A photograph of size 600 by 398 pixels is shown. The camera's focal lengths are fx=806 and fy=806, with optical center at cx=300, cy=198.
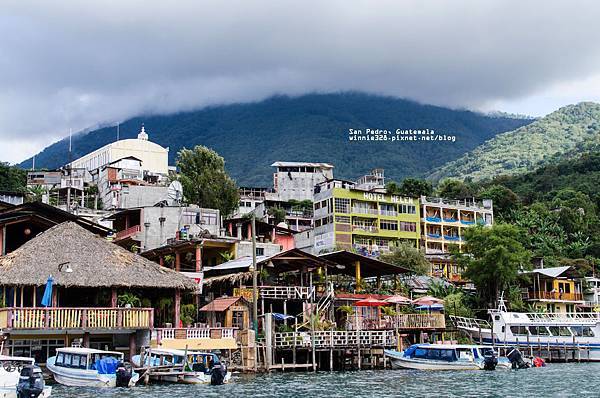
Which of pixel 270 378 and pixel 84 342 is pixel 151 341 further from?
pixel 270 378

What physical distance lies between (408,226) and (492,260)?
23.8 meters

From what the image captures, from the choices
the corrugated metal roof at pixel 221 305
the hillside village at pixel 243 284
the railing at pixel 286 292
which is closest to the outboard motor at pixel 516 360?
the hillside village at pixel 243 284

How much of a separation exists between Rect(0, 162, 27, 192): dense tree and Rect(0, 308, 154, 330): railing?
6578 cm

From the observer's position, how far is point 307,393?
101ft

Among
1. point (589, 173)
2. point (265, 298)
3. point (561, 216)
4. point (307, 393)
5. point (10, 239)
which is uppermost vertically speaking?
point (589, 173)

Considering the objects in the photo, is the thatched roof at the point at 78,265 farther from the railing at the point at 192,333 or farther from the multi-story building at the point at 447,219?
the multi-story building at the point at 447,219

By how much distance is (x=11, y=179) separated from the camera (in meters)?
102

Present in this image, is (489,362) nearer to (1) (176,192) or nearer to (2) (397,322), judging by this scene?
(2) (397,322)

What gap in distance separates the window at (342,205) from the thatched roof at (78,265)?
43.4 meters

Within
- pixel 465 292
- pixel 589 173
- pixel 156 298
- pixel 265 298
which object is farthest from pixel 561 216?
pixel 156 298

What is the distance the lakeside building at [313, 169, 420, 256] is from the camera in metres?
81.5

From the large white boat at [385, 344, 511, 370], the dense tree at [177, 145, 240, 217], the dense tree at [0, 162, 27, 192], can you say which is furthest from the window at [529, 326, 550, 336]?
the dense tree at [0, 162, 27, 192]

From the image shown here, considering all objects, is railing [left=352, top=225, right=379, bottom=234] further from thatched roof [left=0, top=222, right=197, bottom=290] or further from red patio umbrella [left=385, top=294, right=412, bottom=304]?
thatched roof [left=0, top=222, right=197, bottom=290]

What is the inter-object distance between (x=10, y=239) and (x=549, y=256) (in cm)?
6093
